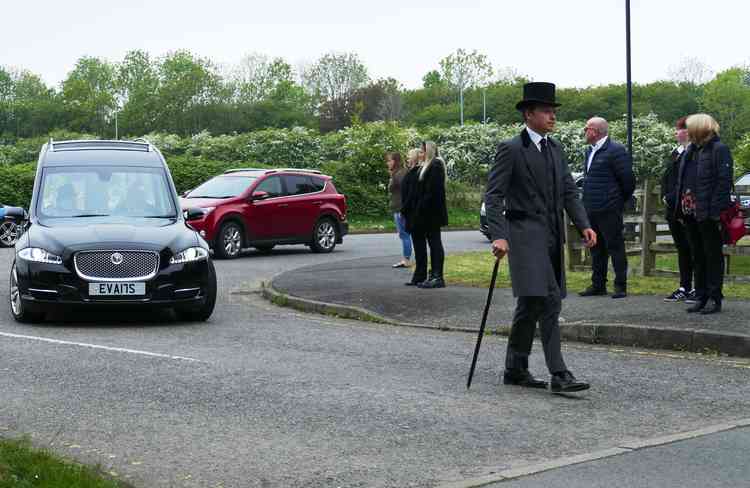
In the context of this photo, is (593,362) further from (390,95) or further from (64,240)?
(390,95)

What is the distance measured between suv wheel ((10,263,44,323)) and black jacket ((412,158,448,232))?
5150 millimetres

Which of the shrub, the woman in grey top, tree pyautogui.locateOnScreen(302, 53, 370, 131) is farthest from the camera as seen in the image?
tree pyautogui.locateOnScreen(302, 53, 370, 131)

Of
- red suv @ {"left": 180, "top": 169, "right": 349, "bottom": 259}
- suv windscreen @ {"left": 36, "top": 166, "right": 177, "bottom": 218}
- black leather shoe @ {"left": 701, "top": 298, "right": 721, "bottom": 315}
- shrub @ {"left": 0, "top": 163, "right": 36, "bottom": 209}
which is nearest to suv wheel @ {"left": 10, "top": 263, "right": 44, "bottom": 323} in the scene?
suv windscreen @ {"left": 36, "top": 166, "right": 177, "bottom": 218}

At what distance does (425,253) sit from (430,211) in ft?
1.82

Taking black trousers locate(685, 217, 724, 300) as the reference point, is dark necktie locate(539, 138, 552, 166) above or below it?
above

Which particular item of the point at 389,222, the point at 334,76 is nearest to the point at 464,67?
the point at 334,76

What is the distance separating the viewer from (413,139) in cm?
4816

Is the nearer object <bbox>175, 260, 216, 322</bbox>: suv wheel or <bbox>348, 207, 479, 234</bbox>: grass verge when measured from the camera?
<bbox>175, 260, 216, 322</bbox>: suv wheel

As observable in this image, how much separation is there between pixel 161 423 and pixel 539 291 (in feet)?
8.85

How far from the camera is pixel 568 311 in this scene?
11992 mm

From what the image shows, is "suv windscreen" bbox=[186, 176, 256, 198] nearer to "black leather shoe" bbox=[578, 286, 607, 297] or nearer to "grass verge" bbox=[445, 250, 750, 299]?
"grass verge" bbox=[445, 250, 750, 299]

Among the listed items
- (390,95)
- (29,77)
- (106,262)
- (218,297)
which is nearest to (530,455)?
(106,262)

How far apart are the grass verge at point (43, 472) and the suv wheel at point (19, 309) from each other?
6.41 m

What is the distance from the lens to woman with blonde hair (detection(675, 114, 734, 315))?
11.3 metres
